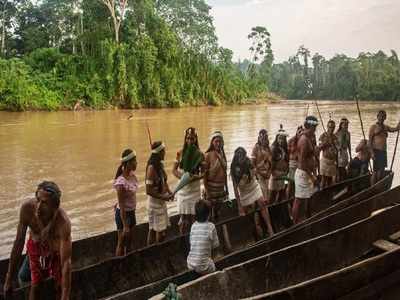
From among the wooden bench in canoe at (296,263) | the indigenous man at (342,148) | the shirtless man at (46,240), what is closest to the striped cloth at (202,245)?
the wooden bench in canoe at (296,263)

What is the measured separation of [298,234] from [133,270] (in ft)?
5.91

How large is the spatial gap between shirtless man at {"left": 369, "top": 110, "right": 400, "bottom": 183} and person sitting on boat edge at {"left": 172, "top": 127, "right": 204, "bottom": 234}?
375 cm

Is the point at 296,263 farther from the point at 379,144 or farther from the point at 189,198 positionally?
the point at 379,144

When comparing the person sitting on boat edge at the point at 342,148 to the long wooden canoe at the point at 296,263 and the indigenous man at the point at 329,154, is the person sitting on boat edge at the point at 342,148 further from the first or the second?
the long wooden canoe at the point at 296,263

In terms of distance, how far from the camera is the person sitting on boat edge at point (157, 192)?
4895 mm

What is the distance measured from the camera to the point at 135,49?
121 feet

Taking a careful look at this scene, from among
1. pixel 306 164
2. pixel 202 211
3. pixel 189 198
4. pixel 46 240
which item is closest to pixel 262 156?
pixel 306 164

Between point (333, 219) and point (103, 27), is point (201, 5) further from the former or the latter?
point (333, 219)

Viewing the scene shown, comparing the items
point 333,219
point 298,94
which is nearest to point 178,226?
point 333,219

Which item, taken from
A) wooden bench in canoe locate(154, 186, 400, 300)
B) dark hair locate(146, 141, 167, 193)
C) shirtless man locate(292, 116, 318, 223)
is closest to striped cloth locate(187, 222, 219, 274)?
wooden bench in canoe locate(154, 186, 400, 300)

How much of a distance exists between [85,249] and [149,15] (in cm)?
3590

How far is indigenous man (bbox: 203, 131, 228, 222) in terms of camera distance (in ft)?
18.3

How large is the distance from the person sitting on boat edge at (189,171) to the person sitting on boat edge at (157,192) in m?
0.35

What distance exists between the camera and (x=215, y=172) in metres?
5.61
